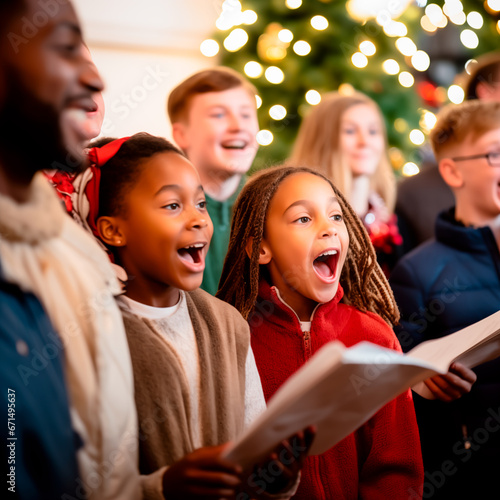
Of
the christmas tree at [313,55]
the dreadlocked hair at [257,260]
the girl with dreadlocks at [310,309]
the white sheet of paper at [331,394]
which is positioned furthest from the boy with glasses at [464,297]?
the christmas tree at [313,55]

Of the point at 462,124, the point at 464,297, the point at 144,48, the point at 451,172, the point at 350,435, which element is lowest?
the point at 350,435

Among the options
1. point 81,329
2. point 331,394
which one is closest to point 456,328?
point 331,394

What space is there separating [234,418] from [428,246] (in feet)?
3.30

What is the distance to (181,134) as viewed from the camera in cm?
176

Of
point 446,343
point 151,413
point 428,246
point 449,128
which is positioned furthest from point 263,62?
point 151,413

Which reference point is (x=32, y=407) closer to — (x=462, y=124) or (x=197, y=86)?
(x=197, y=86)

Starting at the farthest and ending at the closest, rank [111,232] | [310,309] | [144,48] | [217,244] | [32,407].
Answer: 1. [144,48]
2. [217,244]
3. [310,309]
4. [111,232]
5. [32,407]

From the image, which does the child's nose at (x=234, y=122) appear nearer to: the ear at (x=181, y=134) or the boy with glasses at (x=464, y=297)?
the ear at (x=181, y=134)

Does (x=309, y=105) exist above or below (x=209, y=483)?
above

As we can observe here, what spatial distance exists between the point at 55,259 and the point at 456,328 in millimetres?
1151

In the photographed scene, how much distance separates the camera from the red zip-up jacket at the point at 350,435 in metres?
1.20

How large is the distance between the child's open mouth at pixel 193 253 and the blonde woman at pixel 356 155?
1.23 meters

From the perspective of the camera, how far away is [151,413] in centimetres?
93

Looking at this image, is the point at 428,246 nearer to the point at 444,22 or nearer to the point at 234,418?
the point at 234,418
